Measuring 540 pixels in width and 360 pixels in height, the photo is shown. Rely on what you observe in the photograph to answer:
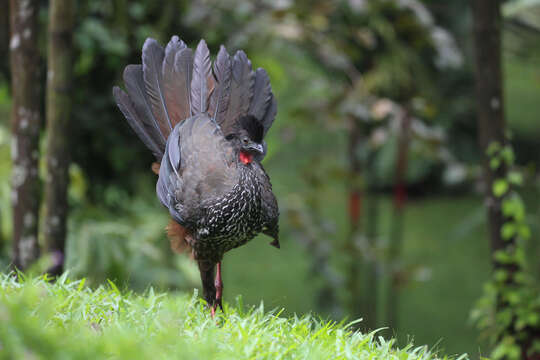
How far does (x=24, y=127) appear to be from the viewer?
137 inches

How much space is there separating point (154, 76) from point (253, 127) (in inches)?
22.9

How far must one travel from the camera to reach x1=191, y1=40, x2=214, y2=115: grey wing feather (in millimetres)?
2947

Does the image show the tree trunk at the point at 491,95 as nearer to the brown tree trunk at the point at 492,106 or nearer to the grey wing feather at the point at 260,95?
the brown tree trunk at the point at 492,106

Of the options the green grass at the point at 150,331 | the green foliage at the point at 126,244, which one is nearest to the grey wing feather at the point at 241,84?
the green grass at the point at 150,331

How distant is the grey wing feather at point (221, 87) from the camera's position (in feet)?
9.69

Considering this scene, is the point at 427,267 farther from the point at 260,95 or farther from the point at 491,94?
the point at 260,95

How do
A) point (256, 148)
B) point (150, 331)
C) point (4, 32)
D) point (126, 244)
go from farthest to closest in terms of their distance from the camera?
point (126, 244) < point (4, 32) < point (256, 148) < point (150, 331)

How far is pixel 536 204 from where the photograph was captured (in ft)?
27.8

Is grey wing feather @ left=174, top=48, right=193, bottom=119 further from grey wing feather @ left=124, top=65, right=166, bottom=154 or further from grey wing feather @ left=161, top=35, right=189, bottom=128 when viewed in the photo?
grey wing feather @ left=124, top=65, right=166, bottom=154

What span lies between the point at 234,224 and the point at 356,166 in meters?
2.94

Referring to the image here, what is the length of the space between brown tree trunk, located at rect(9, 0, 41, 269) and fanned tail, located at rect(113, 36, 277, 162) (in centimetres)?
91

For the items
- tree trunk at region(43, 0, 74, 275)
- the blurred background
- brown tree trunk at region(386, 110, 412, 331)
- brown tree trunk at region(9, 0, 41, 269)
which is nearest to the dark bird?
tree trunk at region(43, 0, 74, 275)

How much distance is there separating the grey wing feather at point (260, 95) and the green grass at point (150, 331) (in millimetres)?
995

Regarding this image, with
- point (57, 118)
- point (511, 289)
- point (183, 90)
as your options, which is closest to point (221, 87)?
point (183, 90)
